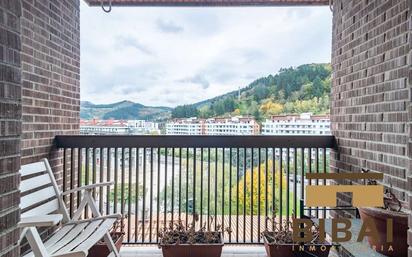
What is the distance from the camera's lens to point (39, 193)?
104 inches

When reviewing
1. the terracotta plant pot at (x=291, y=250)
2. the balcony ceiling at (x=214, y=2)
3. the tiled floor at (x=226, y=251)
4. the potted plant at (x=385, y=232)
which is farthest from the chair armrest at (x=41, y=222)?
the balcony ceiling at (x=214, y=2)

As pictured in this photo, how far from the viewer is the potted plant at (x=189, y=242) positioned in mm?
2859

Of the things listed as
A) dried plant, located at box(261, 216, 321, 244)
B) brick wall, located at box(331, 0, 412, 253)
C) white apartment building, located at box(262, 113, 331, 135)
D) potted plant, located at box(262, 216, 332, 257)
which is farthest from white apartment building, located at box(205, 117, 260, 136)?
potted plant, located at box(262, 216, 332, 257)

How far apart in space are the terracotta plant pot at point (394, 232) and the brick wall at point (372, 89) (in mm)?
224

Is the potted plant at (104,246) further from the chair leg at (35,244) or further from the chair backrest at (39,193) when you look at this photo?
the chair leg at (35,244)

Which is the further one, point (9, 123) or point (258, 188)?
point (258, 188)

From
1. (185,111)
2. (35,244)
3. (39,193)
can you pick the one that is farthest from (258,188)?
(35,244)

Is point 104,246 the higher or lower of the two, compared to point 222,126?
lower

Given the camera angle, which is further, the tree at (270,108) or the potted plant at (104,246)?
the tree at (270,108)

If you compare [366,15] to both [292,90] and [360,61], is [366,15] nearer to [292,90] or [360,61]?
[360,61]

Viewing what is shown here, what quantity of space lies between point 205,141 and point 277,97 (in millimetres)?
1037

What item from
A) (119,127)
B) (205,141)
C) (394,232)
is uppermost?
(119,127)

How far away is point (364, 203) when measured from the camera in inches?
99.0

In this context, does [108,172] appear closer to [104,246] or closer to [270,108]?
[104,246]
